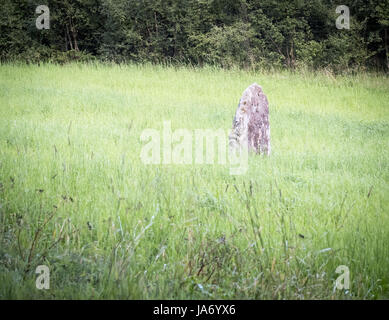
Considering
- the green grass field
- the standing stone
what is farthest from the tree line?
the standing stone

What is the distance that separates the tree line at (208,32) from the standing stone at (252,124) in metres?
15.2

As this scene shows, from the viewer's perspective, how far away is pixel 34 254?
3064 millimetres

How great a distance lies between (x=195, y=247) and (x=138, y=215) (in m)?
0.85

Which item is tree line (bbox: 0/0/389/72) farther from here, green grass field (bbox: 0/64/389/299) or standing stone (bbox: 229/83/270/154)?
standing stone (bbox: 229/83/270/154)

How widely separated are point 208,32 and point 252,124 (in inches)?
742

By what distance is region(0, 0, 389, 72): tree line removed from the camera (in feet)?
74.2

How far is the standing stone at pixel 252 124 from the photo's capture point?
22.2ft

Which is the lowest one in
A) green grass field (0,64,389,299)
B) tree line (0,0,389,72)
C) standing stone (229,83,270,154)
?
green grass field (0,64,389,299)

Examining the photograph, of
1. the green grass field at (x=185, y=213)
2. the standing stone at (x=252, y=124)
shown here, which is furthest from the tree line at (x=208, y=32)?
the standing stone at (x=252, y=124)

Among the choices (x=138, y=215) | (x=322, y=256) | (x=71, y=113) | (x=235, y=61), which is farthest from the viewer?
(x=235, y=61)

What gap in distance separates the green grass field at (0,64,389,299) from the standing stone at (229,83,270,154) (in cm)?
40

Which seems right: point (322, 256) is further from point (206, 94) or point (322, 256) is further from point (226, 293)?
point (206, 94)

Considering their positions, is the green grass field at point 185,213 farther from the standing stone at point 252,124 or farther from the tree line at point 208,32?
the tree line at point 208,32
